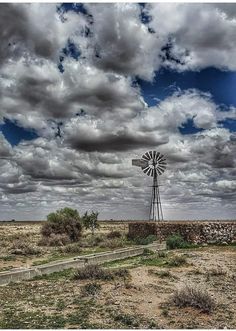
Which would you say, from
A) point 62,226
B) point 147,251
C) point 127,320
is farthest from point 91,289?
point 62,226

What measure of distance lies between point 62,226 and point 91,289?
22.7 metres

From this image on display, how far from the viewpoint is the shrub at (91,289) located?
12.4 m

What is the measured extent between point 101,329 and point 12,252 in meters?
17.2

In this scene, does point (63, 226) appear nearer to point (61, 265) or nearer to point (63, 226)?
point (63, 226)

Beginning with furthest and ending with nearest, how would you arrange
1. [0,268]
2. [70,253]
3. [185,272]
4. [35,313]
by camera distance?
[70,253] → [0,268] → [185,272] → [35,313]

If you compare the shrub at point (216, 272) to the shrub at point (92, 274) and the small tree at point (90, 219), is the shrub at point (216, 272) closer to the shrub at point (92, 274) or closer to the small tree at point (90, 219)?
the shrub at point (92, 274)

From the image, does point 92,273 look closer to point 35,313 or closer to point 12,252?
point 35,313

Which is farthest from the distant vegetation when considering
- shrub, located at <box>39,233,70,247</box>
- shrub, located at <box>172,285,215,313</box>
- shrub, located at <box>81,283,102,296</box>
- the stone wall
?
shrub, located at <box>172,285,215,313</box>

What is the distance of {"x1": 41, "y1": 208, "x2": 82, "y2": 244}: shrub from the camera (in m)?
34.9

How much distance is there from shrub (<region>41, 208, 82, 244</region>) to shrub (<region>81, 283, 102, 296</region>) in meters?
21.2

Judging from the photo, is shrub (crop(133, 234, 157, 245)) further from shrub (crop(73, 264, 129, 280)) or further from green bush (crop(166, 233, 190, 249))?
shrub (crop(73, 264, 129, 280))

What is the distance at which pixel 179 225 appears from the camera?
31.6 metres

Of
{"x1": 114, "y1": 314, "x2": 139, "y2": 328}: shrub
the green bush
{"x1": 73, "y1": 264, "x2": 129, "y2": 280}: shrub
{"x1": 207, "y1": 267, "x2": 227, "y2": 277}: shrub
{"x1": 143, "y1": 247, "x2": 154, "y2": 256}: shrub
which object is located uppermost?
the green bush

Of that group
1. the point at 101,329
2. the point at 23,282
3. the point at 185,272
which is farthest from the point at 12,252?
the point at 101,329
